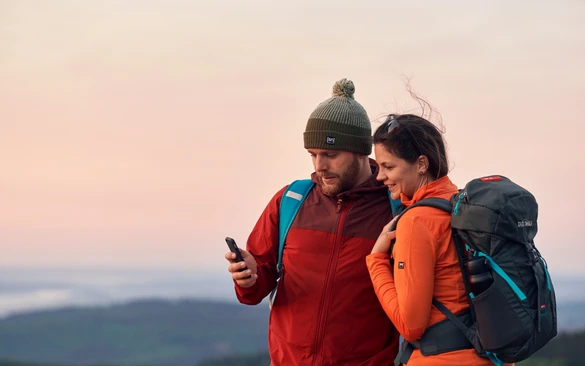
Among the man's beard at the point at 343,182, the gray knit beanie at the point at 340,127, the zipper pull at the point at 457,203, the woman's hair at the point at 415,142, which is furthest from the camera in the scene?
the gray knit beanie at the point at 340,127

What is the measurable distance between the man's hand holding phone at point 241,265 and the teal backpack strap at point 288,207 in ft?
0.95

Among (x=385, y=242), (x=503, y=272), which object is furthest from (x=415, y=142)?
(x=503, y=272)

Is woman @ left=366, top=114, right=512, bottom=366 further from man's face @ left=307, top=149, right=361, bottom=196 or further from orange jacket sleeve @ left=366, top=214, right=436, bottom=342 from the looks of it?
man's face @ left=307, top=149, right=361, bottom=196

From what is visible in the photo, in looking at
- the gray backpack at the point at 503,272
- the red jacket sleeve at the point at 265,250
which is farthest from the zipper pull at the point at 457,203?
the red jacket sleeve at the point at 265,250

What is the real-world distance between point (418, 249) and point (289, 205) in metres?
1.57

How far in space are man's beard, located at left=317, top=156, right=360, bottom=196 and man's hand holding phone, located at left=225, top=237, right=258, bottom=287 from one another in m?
0.75

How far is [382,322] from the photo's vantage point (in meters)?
5.27

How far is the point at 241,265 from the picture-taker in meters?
5.26

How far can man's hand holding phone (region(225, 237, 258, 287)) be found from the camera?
523 centimetres

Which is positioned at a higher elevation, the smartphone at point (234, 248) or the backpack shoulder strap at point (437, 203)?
the backpack shoulder strap at point (437, 203)

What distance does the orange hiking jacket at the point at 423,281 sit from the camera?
4277mm

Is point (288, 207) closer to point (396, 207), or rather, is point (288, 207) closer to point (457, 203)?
point (396, 207)

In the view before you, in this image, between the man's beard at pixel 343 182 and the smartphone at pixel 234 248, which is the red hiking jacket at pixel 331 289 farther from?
the smartphone at pixel 234 248

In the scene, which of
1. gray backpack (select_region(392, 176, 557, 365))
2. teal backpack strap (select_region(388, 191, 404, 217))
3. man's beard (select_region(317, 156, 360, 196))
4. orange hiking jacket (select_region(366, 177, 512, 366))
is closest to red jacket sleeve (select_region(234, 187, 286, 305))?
man's beard (select_region(317, 156, 360, 196))
